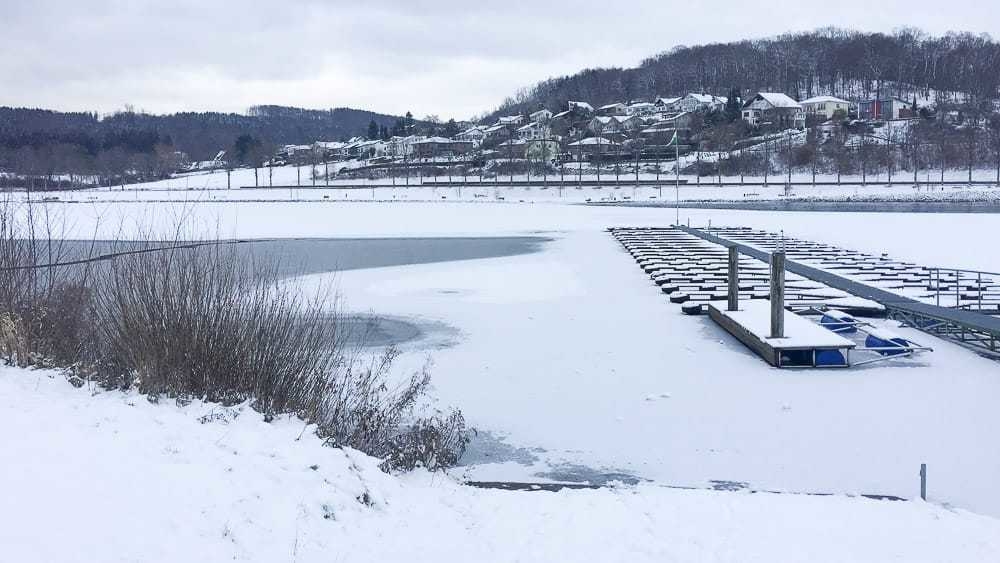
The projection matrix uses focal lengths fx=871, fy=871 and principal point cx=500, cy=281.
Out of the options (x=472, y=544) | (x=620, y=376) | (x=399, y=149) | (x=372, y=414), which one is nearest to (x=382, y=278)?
(x=620, y=376)

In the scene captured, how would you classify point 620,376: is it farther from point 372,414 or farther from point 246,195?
point 246,195

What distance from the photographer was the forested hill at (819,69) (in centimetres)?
15477

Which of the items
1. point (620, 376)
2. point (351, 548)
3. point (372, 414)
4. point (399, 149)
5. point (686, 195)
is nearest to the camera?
point (351, 548)

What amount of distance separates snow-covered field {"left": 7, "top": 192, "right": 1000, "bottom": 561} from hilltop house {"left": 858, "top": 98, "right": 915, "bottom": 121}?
118 m

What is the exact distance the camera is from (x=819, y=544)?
6000mm

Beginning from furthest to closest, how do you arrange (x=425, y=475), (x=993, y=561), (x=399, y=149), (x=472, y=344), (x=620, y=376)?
(x=399, y=149) < (x=472, y=344) < (x=620, y=376) < (x=425, y=475) < (x=993, y=561)

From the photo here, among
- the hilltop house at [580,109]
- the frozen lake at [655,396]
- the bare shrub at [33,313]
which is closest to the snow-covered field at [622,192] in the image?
the frozen lake at [655,396]

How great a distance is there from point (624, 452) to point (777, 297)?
18.3 ft

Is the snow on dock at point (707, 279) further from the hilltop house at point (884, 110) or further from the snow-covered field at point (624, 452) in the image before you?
the hilltop house at point (884, 110)

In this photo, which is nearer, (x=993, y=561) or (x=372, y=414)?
(x=993, y=561)

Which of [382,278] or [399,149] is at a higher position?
[399,149]

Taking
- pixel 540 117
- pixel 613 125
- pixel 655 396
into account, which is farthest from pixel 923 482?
pixel 540 117

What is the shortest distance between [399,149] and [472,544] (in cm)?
12486

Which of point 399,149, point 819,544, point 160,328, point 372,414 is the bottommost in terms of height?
point 819,544
